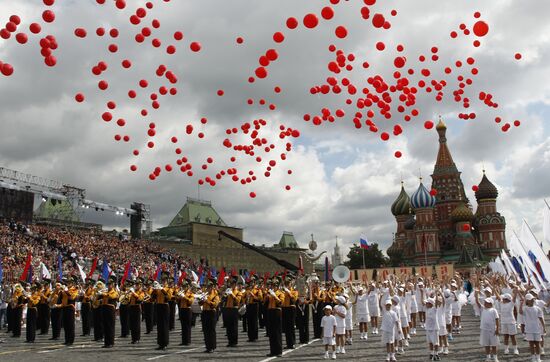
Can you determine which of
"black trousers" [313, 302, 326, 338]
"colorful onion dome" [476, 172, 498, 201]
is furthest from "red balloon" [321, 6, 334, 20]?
"colorful onion dome" [476, 172, 498, 201]

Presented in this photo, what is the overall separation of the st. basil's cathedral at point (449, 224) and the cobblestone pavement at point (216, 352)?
7964 centimetres

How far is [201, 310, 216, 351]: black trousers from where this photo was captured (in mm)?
16047

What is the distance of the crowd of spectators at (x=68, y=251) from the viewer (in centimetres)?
3922

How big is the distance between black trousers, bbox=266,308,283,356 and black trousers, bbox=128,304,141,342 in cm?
526

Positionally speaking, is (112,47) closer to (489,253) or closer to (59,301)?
(59,301)

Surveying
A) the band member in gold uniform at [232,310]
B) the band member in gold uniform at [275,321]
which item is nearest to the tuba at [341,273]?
the band member in gold uniform at [232,310]

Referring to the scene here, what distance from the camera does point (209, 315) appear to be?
16438 millimetres

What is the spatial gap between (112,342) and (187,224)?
89954mm

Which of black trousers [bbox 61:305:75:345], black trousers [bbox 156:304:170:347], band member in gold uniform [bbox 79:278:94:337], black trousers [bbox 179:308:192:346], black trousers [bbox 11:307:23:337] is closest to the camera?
black trousers [bbox 156:304:170:347]

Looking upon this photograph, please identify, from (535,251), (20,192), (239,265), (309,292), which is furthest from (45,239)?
(239,265)

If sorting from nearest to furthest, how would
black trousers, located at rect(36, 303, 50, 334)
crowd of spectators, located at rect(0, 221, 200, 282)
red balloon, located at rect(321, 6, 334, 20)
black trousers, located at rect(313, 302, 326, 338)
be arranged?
red balloon, located at rect(321, 6, 334, 20), black trousers, located at rect(313, 302, 326, 338), black trousers, located at rect(36, 303, 50, 334), crowd of spectators, located at rect(0, 221, 200, 282)

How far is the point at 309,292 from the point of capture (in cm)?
1952

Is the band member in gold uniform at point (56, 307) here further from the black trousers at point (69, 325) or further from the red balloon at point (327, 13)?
the red balloon at point (327, 13)

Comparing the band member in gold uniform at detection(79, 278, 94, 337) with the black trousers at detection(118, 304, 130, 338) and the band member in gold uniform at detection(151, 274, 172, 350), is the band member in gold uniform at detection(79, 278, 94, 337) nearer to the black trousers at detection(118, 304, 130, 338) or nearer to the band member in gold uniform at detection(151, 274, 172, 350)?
the black trousers at detection(118, 304, 130, 338)
